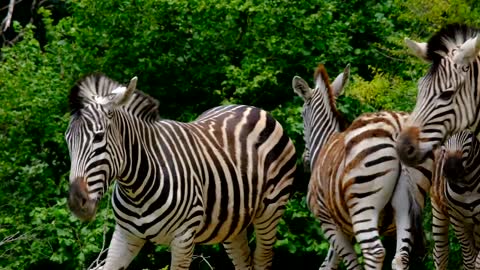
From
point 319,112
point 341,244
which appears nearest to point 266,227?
point 341,244

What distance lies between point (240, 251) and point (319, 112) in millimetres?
1561

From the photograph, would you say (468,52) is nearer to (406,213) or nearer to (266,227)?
(406,213)

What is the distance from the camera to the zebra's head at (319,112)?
9.95 metres

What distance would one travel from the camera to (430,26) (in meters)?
11.4

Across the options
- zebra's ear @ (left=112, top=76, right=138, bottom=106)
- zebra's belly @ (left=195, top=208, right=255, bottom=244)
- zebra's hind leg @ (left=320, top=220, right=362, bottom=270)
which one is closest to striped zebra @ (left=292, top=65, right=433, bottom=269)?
zebra's hind leg @ (left=320, top=220, right=362, bottom=270)

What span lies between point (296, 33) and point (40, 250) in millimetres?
3965

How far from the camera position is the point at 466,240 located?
920cm

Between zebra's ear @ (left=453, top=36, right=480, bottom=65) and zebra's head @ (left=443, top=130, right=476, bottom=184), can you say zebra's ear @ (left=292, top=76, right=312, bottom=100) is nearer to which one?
zebra's head @ (left=443, top=130, right=476, bottom=184)

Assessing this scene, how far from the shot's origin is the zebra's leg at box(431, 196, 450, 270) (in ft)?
30.9

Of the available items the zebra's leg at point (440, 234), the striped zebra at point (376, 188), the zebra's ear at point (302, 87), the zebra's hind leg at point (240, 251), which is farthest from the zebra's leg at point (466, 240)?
the zebra's hind leg at point (240, 251)

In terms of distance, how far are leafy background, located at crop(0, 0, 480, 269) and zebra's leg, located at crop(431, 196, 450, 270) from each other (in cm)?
261

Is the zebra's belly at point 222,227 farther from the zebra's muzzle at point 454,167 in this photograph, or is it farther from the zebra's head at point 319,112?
the zebra's muzzle at point 454,167

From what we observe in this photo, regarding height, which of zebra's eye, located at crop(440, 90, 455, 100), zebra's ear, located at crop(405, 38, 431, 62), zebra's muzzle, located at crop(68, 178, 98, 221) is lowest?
zebra's muzzle, located at crop(68, 178, 98, 221)

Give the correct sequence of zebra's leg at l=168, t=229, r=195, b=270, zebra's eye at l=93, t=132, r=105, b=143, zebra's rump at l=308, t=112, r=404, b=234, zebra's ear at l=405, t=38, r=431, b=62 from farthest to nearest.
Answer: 1. zebra's leg at l=168, t=229, r=195, b=270
2. zebra's rump at l=308, t=112, r=404, b=234
3. zebra's eye at l=93, t=132, r=105, b=143
4. zebra's ear at l=405, t=38, r=431, b=62
